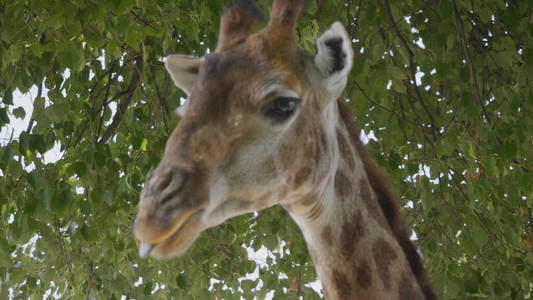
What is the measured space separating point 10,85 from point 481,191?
213 cm

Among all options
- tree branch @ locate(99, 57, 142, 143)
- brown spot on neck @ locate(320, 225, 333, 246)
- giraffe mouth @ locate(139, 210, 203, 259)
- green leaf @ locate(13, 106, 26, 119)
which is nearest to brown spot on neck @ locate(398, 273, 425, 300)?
brown spot on neck @ locate(320, 225, 333, 246)

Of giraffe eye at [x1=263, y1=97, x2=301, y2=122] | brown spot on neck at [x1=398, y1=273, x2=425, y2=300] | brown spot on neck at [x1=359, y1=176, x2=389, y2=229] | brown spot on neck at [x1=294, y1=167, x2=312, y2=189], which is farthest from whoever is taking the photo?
brown spot on neck at [x1=359, y1=176, x2=389, y2=229]

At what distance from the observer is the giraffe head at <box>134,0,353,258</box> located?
6.53 ft

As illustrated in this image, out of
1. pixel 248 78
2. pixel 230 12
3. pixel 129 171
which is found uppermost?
pixel 129 171

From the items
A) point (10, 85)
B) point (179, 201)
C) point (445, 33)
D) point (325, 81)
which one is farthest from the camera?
point (445, 33)

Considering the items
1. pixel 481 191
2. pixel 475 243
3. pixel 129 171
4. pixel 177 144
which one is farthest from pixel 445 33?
pixel 177 144

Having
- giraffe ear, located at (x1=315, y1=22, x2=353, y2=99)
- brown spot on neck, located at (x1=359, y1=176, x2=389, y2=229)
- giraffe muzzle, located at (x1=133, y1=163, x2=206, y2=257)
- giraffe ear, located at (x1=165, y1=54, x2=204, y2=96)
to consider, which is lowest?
giraffe muzzle, located at (x1=133, y1=163, x2=206, y2=257)

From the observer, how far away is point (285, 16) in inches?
96.3

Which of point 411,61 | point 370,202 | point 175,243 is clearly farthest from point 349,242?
point 411,61

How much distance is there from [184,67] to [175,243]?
2.48ft

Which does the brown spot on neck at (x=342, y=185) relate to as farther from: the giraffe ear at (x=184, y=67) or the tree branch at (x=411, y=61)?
the tree branch at (x=411, y=61)

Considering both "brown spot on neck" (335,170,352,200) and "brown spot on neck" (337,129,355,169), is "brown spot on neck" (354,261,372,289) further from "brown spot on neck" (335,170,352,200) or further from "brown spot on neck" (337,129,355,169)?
"brown spot on neck" (337,129,355,169)

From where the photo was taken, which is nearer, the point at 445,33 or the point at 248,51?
the point at 248,51

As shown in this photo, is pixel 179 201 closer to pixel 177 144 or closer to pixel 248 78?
pixel 177 144
